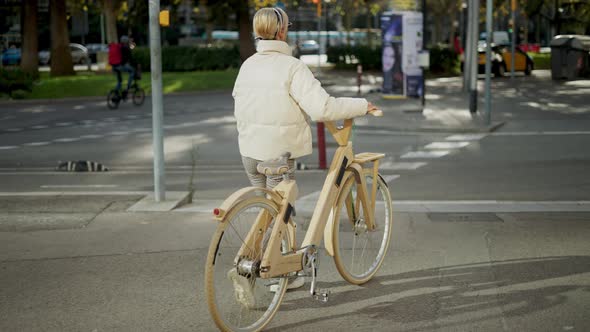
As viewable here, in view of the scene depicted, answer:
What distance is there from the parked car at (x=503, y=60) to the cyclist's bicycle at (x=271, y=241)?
34.0 metres

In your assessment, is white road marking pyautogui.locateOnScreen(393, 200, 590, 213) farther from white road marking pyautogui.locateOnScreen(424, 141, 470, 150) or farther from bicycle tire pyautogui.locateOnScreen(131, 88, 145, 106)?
bicycle tire pyautogui.locateOnScreen(131, 88, 145, 106)

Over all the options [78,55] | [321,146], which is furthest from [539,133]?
[78,55]

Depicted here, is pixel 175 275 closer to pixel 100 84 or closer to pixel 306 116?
pixel 306 116

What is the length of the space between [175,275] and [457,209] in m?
3.74

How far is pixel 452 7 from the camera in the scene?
69312mm

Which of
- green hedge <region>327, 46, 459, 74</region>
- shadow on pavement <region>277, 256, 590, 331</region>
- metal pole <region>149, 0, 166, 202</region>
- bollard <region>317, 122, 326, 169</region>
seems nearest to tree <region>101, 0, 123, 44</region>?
green hedge <region>327, 46, 459, 74</region>

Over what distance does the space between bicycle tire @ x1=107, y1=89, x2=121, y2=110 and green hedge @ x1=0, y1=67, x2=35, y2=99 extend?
5.07 m

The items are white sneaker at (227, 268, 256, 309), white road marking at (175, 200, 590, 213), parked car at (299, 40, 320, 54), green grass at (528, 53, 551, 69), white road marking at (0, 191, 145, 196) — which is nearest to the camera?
white sneaker at (227, 268, 256, 309)

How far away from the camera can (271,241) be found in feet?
18.2

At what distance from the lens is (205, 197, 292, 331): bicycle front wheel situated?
Result: 5246mm

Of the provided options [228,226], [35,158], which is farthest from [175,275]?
[35,158]

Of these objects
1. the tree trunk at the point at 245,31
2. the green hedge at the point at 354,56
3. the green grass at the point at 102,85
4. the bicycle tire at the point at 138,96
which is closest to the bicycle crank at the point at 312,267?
the bicycle tire at the point at 138,96

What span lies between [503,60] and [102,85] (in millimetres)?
15953

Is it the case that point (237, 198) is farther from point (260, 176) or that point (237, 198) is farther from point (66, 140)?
point (66, 140)
